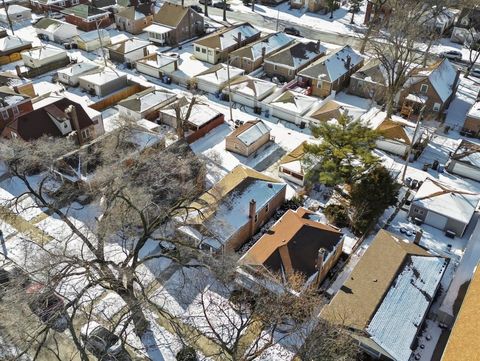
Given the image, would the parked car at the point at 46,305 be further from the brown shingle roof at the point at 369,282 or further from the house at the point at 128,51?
the house at the point at 128,51

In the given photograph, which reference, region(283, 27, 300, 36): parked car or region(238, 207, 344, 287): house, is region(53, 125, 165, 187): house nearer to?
region(238, 207, 344, 287): house

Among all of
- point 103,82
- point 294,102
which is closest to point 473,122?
point 294,102

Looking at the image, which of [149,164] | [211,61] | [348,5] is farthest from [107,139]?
[348,5]

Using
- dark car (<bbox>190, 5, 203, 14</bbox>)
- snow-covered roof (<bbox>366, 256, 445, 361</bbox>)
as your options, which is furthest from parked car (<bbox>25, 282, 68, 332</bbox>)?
dark car (<bbox>190, 5, 203, 14</bbox>)

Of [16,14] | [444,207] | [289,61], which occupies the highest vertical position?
[289,61]

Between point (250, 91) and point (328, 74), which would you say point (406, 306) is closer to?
point (250, 91)

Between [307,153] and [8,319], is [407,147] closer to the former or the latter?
[307,153]

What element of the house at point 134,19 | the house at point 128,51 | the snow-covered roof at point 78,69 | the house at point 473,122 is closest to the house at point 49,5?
the house at point 134,19
